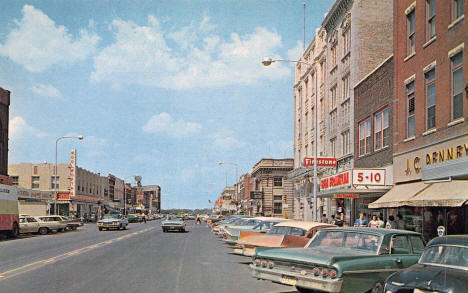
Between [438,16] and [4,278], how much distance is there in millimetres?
17807

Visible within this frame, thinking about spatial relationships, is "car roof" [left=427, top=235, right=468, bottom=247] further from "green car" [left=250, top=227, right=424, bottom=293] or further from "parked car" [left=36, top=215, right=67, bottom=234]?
"parked car" [left=36, top=215, right=67, bottom=234]

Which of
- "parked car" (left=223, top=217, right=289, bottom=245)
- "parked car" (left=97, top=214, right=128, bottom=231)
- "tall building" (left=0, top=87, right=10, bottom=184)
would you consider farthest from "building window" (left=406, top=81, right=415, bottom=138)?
"tall building" (left=0, top=87, right=10, bottom=184)

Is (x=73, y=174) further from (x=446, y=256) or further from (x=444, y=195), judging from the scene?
(x=446, y=256)

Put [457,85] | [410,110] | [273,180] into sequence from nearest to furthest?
1. [457,85]
2. [410,110]
3. [273,180]

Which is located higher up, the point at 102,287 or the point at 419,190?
the point at 419,190

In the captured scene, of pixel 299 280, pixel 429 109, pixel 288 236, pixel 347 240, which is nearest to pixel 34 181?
pixel 429 109

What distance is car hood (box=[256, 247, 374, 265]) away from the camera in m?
9.02

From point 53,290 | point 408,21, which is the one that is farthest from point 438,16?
point 53,290

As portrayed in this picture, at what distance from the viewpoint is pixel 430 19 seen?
2183 cm

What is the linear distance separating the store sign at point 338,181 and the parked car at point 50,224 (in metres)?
23.3

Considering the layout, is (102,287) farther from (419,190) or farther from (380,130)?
(380,130)

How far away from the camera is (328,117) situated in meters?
39.8

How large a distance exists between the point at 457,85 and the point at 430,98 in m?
2.31

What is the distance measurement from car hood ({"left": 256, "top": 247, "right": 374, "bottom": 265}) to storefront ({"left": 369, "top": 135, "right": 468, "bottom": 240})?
4219 mm
